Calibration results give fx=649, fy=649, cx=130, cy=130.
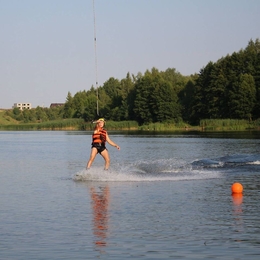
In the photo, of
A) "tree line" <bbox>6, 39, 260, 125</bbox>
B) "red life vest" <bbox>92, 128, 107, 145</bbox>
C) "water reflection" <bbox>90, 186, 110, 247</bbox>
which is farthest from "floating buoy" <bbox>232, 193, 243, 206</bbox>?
"tree line" <bbox>6, 39, 260, 125</bbox>

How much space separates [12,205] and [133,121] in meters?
98.4

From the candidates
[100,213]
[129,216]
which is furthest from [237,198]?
[100,213]

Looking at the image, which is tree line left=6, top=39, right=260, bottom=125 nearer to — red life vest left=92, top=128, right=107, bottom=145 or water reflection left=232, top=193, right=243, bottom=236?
red life vest left=92, top=128, right=107, bottom=145

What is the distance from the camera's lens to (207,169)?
2227cm

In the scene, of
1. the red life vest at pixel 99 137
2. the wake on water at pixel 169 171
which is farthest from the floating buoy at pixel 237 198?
the red life vest at pixel 99 137

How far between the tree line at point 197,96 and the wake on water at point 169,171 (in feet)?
224

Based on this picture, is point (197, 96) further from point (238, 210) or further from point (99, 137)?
point (238, 210)

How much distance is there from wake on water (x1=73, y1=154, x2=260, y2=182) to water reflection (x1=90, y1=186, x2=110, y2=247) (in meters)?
2.27

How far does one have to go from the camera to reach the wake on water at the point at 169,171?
18688mm

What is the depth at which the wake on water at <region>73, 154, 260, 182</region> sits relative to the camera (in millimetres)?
18688

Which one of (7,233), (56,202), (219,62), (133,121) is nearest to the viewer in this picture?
(7,233)

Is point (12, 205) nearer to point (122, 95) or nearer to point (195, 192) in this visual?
point (195, 192)

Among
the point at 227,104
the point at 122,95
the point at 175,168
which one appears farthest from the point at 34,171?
the point at 122,95

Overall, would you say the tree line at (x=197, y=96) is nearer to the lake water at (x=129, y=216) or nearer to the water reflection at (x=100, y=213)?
the lake water at (x=129, y=216)
